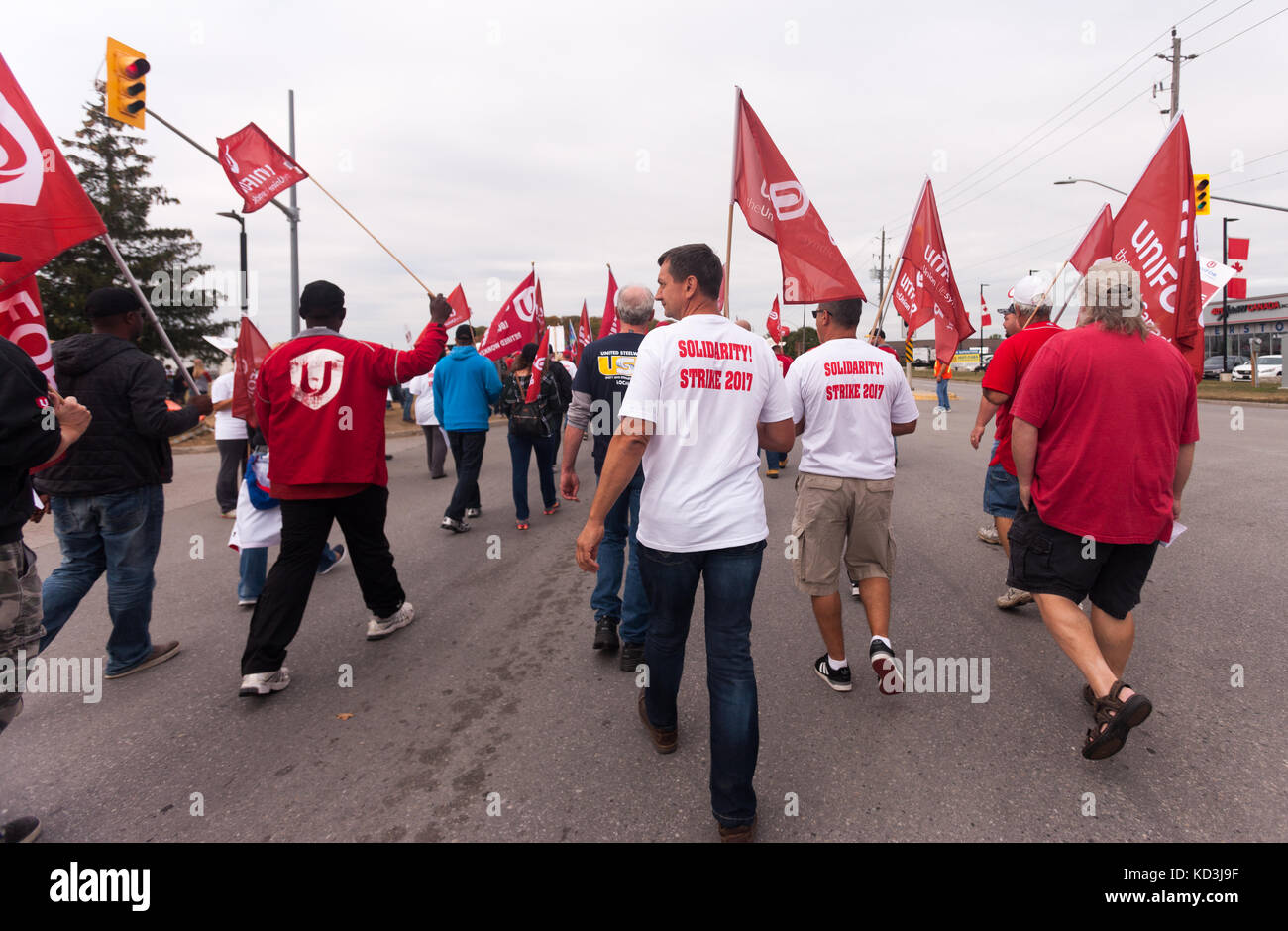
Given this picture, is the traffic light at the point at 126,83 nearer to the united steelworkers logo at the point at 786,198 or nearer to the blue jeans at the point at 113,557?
the blue jeans at the point at 113,557

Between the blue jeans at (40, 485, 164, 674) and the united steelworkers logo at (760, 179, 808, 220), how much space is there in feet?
13.5

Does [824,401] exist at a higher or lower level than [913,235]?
lower

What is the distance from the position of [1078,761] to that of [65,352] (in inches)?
203

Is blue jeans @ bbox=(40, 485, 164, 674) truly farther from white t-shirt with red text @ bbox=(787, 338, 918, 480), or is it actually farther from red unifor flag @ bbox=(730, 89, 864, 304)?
red unifor flag @ bbox=(730, 89, 864, 304)

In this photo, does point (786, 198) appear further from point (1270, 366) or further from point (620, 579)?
point (1270, 366)

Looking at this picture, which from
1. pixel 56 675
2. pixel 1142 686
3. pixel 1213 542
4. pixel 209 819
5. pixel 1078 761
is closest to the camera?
pixel 209 819

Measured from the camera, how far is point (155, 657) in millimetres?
3873

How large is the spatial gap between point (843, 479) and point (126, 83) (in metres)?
7.96

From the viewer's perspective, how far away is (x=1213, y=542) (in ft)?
18.3

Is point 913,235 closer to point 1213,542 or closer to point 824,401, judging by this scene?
point 824,401

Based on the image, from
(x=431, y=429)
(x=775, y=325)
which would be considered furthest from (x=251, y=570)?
(x=775, y=325)

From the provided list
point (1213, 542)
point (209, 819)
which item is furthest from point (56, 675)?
point (1213, 542)

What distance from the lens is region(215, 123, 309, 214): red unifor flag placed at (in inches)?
248

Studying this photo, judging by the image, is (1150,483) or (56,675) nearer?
(1150,483)
